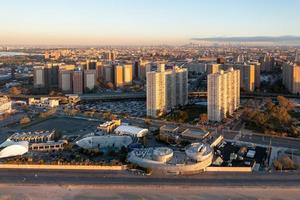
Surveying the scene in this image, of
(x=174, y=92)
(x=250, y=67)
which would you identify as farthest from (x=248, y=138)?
(x=250, y=67)

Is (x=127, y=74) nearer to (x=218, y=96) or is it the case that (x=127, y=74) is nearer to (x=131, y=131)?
(x=218, y=96)

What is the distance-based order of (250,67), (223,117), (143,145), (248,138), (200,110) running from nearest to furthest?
(143,145)
(248,138)
(223,117)
(200,110)
(250,67)

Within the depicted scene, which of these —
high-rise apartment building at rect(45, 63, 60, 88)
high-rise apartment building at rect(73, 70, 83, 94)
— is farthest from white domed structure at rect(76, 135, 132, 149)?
high-rise apartment building at rect(45, 63, 60, 88)

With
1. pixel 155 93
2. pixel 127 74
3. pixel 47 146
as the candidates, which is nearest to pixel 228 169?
pixel 47 146

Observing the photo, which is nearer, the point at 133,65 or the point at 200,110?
the point at 200,110

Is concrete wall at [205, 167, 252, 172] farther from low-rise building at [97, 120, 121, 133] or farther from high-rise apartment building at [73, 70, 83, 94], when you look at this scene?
high-rise apartment building at [73, 70, 83, 94]

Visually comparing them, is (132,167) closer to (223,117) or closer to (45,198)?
(45,198)

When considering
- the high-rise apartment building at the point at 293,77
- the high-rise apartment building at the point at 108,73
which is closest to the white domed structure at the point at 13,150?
the high-rise apartment building at the point at 108,73
